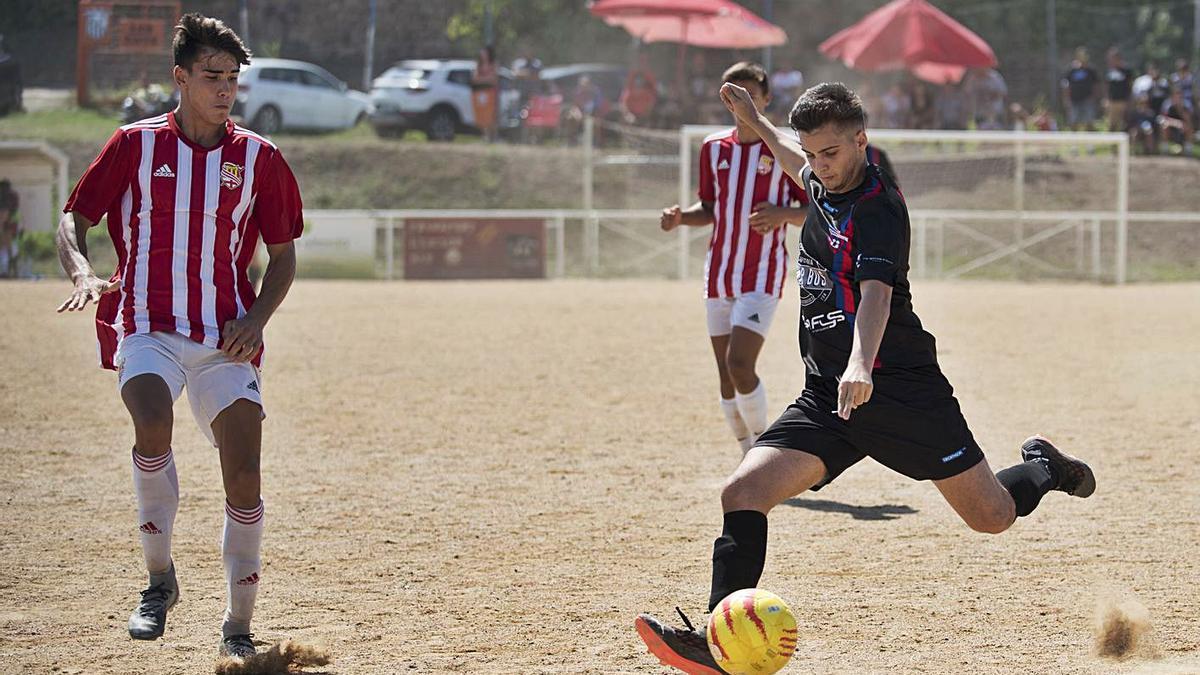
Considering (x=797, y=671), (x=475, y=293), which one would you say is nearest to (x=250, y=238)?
(x=797, y=671)

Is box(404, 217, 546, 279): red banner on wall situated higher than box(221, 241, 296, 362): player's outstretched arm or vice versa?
box(221, 241, 296, 362): player's outstretched arm

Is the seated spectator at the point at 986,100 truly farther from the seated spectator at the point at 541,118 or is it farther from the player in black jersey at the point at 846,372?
the player in black jersey at the point at 846,372

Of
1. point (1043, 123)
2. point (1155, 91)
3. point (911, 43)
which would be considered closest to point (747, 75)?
point (911, 43)

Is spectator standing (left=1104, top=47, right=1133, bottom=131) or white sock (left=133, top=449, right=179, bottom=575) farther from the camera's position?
spectator standing (left=1104, top=47, right=1133, bottom=131)

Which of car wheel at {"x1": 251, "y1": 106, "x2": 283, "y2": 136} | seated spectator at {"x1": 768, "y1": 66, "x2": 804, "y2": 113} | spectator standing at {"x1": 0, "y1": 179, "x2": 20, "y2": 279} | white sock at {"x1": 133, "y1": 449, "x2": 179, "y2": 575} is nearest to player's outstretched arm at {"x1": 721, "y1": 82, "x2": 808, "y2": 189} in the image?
white sock at {"x1": 133, "y1": 449, "x2": 179, "y2": 575}

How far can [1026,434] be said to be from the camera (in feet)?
31.9

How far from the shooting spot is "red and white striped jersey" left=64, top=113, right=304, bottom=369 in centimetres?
485

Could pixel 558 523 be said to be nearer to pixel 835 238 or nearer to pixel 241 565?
pixel 241 565

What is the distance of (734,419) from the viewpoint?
8102 millimetres

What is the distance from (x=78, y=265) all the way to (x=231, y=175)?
58 centimetres

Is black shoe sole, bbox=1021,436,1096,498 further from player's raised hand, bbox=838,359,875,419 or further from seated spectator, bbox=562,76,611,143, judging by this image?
seated spectator, bbox=562,76,611,143

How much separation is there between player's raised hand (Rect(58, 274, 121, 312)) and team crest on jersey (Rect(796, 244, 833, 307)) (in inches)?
87.5

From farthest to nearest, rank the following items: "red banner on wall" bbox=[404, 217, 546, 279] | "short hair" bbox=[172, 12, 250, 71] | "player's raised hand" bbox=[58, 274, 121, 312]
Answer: "red banner on wall" bbox=[404, 217, 546, 279] < "short hair" bbox=[172, 12, 250, 71] < "player's raised hand" bbox=[58, 274, 121, 312]

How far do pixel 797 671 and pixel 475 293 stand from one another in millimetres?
16276
